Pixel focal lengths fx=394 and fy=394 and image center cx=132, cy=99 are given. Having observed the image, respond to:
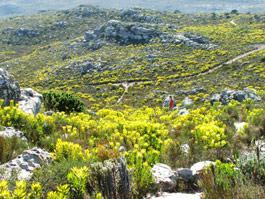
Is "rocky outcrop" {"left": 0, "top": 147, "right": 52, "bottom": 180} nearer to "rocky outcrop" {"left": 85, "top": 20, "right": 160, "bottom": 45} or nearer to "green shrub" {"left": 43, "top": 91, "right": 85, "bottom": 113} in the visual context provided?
"green shrub" {"left": 43, "top": 91, "right": 85, "bottom": 113}

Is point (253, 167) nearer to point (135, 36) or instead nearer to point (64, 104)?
point (64, 104)

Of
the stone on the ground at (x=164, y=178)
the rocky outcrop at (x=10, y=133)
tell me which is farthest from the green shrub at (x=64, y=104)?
the stone on the ground at (x=164, y=178)

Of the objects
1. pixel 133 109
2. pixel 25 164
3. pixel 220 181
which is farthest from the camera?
pixel 133 109

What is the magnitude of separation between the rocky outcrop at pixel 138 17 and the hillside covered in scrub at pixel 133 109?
2.15 feet

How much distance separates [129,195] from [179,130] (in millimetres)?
5254

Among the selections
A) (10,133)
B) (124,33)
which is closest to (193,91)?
(10,133)

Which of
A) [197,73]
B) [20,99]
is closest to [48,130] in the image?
[20,99]

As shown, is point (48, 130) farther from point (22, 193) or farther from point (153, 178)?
point (22, 193)

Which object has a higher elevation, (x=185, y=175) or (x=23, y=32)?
(x=185, y=175)

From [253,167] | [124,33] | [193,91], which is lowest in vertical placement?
[193,91]

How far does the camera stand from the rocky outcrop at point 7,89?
1761cm

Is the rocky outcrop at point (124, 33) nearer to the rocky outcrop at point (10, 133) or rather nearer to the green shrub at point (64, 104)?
the green shrub at point (64, 104)

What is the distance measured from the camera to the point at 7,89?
17.9m

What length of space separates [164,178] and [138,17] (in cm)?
12343
